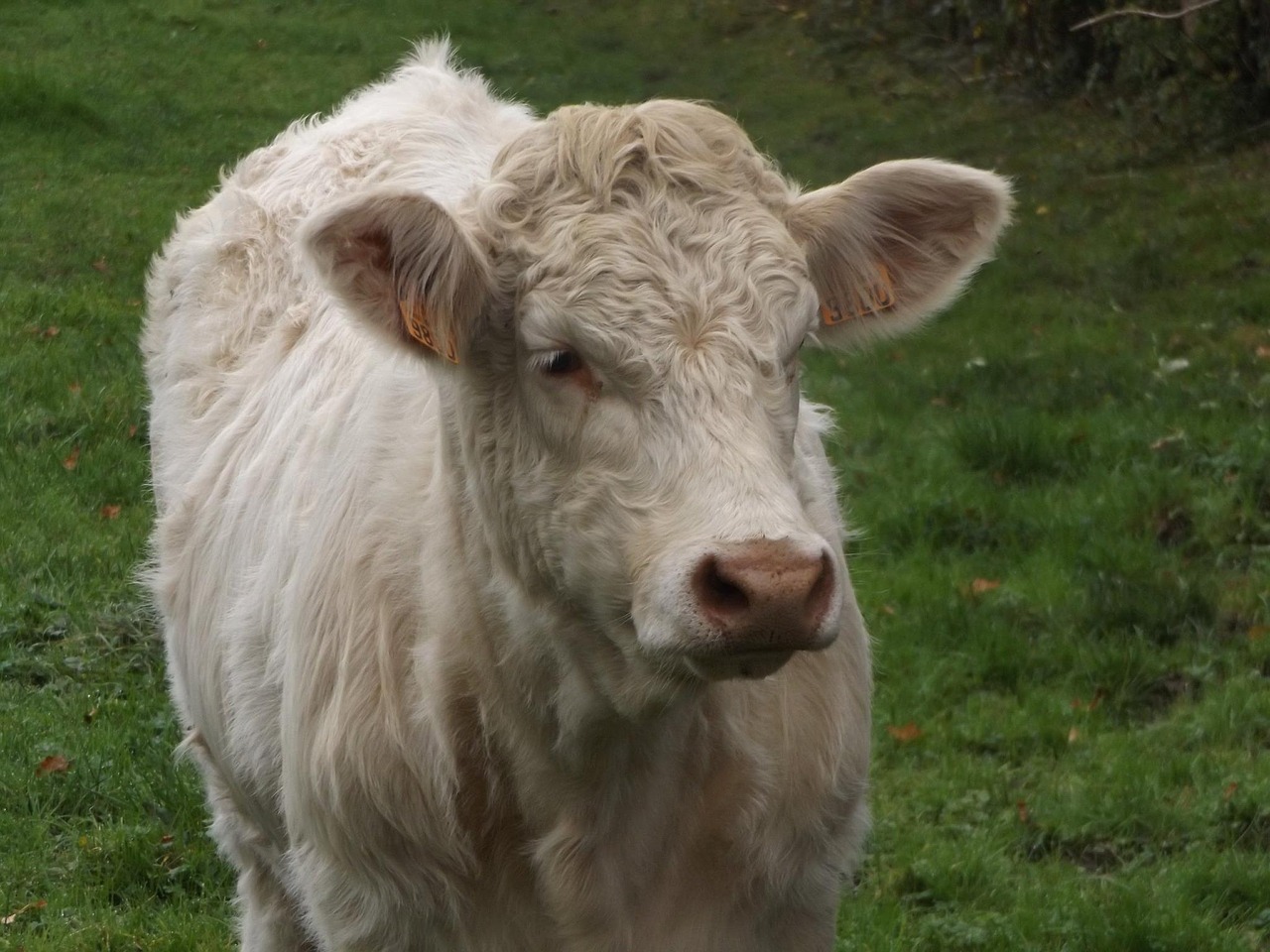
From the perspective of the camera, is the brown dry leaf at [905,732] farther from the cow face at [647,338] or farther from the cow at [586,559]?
the cow face at [647,338]

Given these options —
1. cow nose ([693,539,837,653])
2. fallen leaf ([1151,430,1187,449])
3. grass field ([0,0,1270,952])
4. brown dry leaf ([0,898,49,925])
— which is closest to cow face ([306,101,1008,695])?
cow nose ([693,539,837,653])

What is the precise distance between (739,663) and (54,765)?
3.57 m

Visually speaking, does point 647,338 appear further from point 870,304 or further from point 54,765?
point 54,765

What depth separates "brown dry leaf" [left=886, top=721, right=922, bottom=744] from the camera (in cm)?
598

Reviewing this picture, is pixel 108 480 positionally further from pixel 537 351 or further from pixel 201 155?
pixel 201 155

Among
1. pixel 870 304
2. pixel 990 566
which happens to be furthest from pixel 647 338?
pixel 990 566

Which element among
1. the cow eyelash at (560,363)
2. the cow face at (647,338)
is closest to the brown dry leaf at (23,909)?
the cow face at (647,338)

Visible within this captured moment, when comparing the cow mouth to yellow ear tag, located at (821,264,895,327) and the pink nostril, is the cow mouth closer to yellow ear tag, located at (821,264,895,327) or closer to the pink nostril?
the pink nostril

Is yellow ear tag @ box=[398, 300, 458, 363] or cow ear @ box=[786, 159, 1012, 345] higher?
cow ear @ box=[786, 159, 1012, 345]

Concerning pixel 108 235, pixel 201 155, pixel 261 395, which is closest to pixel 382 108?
pixel 261 395

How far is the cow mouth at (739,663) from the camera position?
2.87 m

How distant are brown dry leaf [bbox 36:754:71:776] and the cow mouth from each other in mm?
3419

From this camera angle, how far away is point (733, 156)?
344 cm

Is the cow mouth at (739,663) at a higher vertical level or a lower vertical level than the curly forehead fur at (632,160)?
lower
